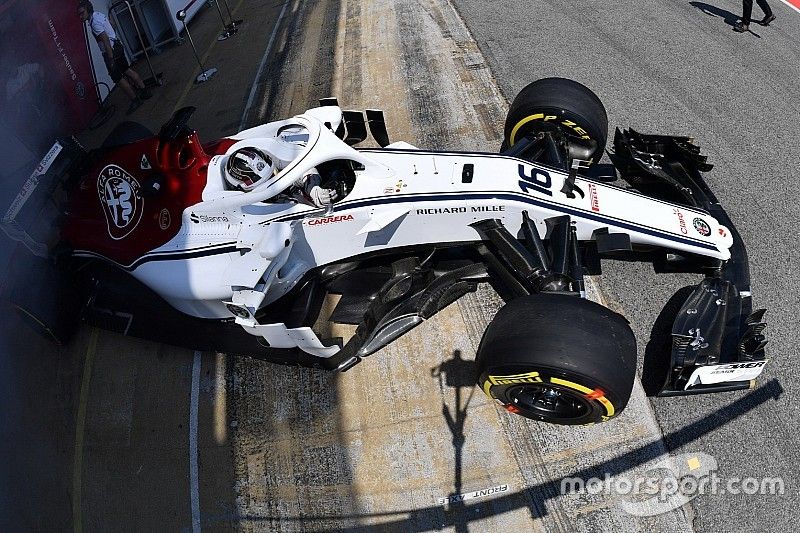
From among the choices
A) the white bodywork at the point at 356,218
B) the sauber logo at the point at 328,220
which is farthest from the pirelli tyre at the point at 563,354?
the sauber logo at the point at 328,220

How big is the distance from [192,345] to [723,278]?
5342 mm

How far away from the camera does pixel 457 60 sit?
1030 centimetres

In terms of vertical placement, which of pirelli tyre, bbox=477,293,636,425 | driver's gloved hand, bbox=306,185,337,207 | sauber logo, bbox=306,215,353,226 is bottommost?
pirelli tyre, bbox=477,293,636,425

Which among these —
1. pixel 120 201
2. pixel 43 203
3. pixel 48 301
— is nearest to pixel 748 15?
pixel 120 201

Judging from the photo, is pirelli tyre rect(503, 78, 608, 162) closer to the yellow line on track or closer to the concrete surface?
the concrete surface

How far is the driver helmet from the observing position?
19.9 ft

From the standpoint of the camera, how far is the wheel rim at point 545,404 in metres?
4.99

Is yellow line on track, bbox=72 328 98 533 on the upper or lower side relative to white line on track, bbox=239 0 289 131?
lower

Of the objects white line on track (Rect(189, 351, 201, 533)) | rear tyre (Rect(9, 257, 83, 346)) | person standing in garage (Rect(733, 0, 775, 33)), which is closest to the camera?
white line on track (Rect(189, 351, 201, 533))

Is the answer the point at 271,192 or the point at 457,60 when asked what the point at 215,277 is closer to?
the point at 271,192

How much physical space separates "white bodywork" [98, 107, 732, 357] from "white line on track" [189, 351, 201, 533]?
27.2 inches

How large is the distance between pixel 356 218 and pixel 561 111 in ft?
8.58

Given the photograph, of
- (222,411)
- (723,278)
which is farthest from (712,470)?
(222,411)

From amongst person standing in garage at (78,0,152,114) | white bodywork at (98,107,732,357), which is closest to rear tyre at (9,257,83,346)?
white bodywork at (98,107,732,357)
